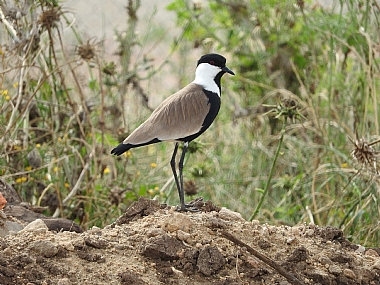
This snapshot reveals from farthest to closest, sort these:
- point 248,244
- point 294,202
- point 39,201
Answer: point 294,202 → point 39,201 → point 248,244

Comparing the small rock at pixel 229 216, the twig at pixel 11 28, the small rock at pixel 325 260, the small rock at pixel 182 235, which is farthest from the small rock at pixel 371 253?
the twig at pixel 11 28

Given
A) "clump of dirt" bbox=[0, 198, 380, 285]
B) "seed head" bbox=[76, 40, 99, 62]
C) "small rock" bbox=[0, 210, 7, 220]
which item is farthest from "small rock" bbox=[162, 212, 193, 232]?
"seed head" bbox=[76, 40, 99, 62]

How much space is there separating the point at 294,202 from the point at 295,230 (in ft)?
7.40

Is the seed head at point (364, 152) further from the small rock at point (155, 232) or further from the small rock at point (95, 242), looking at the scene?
the small rock at point (95, 242)

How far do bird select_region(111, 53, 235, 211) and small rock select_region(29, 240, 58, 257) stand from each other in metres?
0.82

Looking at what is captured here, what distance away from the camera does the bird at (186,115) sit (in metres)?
3.64

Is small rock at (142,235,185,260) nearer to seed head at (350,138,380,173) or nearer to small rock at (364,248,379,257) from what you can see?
small rock at (364,248,379,257)

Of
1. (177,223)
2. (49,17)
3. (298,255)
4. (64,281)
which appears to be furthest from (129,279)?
(49,17)

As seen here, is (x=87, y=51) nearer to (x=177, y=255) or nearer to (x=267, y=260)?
(x=177, y=255)

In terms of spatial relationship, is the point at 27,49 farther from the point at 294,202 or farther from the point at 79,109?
the point at 294,202

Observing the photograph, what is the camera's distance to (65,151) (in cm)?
540

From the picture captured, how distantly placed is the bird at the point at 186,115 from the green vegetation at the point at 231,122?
0.47 m

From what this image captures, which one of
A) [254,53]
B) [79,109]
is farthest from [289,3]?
[79,109]

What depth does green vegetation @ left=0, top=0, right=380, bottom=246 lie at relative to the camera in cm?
482
